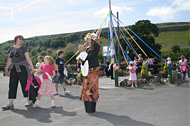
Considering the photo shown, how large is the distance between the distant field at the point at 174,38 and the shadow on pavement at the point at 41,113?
354 ft

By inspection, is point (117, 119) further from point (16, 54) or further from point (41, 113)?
point (16, 54)

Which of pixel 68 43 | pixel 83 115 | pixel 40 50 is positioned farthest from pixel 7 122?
pixel 68 43

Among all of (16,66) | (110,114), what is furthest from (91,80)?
(16,66)

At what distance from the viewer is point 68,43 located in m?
135

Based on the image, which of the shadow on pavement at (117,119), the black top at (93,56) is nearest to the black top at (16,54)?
the black top at (93,56)

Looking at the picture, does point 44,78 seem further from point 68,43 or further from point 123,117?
point 68,43

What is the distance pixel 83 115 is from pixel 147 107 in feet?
6.14

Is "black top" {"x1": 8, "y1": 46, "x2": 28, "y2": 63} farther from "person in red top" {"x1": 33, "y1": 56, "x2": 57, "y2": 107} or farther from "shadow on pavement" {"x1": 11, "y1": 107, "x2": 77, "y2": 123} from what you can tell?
"shadow on pavement" {"x1": 11, "y1": 107, "x2": 77, "y2": 123}

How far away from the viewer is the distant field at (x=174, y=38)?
107175 millimetres

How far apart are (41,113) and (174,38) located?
121663 millimetres

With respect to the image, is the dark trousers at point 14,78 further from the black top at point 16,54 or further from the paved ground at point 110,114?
the paved ground at point 110,114

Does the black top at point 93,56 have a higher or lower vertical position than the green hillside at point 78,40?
lower

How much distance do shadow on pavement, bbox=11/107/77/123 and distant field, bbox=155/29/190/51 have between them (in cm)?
10801

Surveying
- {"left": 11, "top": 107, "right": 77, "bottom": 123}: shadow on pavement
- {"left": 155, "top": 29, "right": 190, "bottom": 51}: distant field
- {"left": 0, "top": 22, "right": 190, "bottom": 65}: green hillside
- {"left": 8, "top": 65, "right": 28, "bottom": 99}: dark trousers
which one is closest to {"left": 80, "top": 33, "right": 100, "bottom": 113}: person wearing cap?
{"left": 11, "top": 107, "right": 77, "bottom": 123}: shadow on pavement
